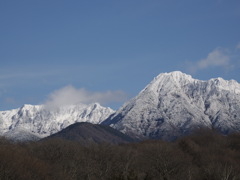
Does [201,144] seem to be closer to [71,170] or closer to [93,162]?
[93,162]

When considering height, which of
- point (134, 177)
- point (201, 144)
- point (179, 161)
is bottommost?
point (134, 177)

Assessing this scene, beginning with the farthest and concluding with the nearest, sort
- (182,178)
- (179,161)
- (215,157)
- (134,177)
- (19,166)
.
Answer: (215,157)
(179,161)
(182,178)
(19,166)
(134,177)

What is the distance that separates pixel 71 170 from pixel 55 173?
21176 millimetres

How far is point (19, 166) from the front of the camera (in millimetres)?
81875

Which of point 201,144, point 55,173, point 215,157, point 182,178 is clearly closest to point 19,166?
point 55,173

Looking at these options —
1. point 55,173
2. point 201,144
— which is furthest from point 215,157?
point 55,173

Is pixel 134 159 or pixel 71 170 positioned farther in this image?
pixel 134 159

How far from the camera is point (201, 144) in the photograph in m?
177

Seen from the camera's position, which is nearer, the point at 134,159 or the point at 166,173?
the point at 166,173

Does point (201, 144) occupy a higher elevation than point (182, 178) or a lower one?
higher

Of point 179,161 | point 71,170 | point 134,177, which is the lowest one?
point 134,177

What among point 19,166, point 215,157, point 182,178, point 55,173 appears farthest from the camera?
point 215,157

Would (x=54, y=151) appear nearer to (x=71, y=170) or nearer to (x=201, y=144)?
(x=71, y=170)

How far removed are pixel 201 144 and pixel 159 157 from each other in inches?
1952
